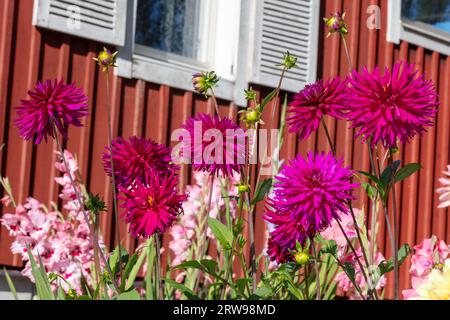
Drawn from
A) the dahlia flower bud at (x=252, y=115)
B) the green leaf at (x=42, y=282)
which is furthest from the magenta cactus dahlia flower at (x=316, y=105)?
the green leaf at (x=42, y=282)

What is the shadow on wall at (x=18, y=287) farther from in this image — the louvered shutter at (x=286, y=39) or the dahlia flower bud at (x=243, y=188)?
the dahlia flower bud at (x=243, y=188)

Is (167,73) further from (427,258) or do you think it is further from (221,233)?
(427,258)

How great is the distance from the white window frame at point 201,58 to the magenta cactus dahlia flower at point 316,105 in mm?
3505

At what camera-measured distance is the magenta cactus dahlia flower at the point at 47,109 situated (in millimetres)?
1884

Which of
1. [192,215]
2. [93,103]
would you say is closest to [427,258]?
[192,215]

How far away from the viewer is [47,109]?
6.18 feet

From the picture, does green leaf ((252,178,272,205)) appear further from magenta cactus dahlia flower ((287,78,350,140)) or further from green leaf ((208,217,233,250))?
magenta cactus dahlia flower ((287,78,350,140))

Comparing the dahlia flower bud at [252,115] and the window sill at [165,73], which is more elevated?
the window sill at [165,73]

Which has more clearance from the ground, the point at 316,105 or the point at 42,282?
the point at 316,105

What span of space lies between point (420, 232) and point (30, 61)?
3780mm

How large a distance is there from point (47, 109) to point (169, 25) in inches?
161

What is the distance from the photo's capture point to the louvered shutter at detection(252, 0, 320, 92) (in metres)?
6.03

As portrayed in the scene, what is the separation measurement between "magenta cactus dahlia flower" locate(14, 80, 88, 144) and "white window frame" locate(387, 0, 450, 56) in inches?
215

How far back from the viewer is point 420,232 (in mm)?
7355
